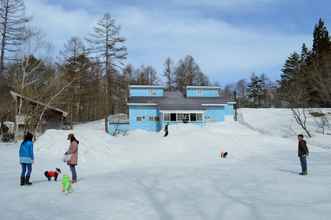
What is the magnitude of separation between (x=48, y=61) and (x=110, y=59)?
9421 millimetres

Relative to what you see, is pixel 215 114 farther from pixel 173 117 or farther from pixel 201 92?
pixel 173 117

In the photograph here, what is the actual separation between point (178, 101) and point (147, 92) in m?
4.33

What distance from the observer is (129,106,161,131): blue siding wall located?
4197 cm

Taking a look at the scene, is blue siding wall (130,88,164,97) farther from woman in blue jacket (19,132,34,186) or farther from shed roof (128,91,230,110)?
woman in blue jacket (19,132,34,186)

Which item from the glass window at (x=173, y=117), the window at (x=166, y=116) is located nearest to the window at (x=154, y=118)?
the window at (x=166, y=116)

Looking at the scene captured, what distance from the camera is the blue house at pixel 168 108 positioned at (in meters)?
41.9

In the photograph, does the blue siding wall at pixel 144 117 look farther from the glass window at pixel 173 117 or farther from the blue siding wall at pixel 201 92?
the blue siding wall at pixel 201 92

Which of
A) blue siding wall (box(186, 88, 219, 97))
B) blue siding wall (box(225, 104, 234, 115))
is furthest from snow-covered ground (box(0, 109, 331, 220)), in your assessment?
blue siding wall (box(225, 104, 234, 115))

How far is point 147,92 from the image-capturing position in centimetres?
4566

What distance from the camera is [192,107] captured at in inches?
1674

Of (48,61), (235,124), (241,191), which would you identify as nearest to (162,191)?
(241,191)

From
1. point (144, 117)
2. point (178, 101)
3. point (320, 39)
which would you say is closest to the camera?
point (144, 117)

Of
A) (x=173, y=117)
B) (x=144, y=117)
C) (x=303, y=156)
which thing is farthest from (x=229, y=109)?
(x=303, y=156)

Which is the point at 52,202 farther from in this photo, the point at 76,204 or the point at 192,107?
the point at 192,107
